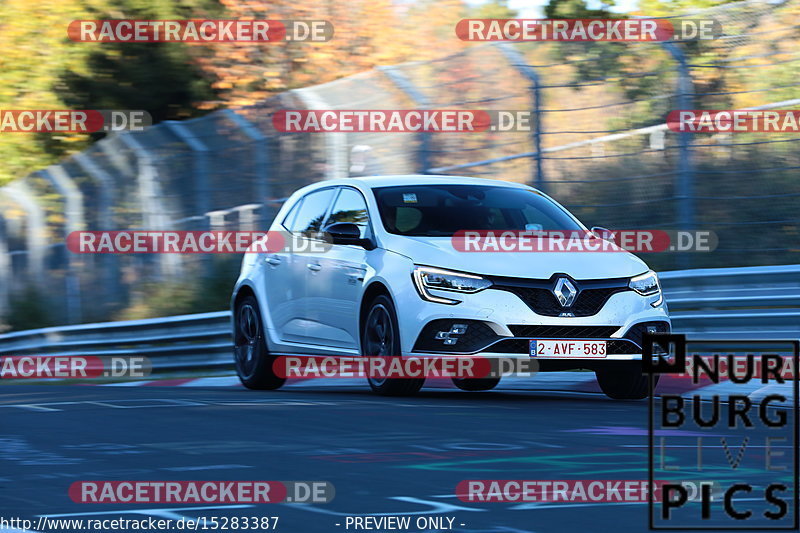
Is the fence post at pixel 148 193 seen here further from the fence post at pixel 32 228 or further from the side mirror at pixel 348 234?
the side mirror at pixel 348 234

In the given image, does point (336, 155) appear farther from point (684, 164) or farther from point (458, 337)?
point (458, 337)

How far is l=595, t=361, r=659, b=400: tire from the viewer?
38.9 feet

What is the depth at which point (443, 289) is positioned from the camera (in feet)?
36.2

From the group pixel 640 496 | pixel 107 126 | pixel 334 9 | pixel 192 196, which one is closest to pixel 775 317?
pixel 640 496

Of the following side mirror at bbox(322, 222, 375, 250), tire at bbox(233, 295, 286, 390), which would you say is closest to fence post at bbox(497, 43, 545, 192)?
tire at bbox(233, 295, 286, 390)

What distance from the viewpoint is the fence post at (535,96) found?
1577 cm

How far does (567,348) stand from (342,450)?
2.94m

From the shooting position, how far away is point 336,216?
12773 mm

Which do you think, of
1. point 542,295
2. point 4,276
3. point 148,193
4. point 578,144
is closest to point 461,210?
point 542,295

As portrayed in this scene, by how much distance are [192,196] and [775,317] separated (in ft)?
32.2

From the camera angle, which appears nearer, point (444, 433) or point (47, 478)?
point (47, 478)

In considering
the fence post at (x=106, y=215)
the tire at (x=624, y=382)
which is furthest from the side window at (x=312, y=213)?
the fence post at (x=106, y=215)

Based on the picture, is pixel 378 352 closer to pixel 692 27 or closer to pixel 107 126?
pixel 692 27

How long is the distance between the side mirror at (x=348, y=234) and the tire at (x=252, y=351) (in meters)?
1.74
